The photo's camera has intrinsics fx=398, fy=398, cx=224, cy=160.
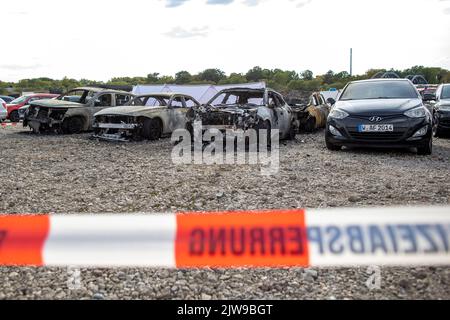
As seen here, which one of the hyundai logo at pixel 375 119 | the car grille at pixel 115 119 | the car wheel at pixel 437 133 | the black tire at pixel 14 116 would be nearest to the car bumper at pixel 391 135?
the hyundai logo at pixel 375 119

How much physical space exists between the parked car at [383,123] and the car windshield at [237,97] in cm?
220

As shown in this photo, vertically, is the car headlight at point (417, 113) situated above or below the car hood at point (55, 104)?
below

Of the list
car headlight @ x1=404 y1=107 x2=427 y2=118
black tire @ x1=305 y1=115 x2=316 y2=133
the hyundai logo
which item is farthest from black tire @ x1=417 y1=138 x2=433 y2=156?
black tire @ x1=305 y1=115 x2=316 y2=133

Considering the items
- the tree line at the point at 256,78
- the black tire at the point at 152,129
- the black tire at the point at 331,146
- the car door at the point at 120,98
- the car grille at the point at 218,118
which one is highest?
the tree line at the point at 256,78

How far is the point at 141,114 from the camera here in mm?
9375

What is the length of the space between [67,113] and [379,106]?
323 inches

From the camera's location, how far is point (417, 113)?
679 cm

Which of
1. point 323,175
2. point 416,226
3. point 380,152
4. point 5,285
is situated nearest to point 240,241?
point 416,226

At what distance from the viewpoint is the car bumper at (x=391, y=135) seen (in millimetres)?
6652

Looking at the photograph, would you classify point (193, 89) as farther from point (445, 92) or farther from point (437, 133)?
point (437, 133)

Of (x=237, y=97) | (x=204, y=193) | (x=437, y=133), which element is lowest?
(x=204, y=193)

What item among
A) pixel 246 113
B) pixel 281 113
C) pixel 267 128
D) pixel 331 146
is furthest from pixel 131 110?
pixel 331 146

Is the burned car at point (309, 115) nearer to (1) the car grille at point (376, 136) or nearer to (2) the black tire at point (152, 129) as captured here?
(2) the black tire at point (152, 129)
